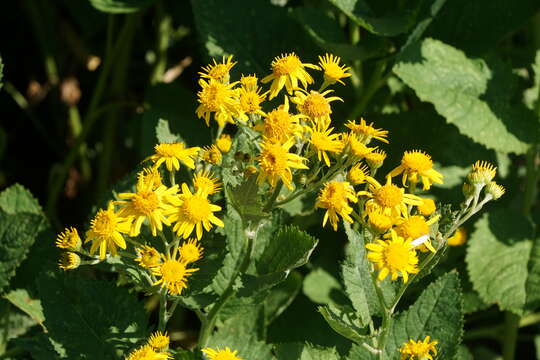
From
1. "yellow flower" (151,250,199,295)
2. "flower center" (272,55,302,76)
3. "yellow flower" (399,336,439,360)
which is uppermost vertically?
"flower center" (272,55,302,76)

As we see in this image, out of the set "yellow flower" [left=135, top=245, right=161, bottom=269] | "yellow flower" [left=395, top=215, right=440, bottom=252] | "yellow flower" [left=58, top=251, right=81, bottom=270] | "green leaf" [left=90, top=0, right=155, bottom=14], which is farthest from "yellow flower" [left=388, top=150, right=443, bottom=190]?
"green leaf" [left=90, top=0, right=155, bottom=14]

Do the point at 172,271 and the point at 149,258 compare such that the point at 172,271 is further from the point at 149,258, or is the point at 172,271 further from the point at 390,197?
the point at 390,197

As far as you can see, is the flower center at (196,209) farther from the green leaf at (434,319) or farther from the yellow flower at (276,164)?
the green leaf at (434,319)

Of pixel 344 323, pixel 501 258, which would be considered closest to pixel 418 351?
pixel 344 323

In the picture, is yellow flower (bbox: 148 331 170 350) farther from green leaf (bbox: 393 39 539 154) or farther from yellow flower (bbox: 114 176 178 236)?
green leaf (bbox: 393 39 539 154)

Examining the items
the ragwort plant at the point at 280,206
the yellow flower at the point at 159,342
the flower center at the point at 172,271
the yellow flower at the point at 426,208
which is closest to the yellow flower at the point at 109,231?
the ragwort plant at the point at 280,206

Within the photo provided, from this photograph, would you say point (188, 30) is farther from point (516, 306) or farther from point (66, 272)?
point (516, 306)
